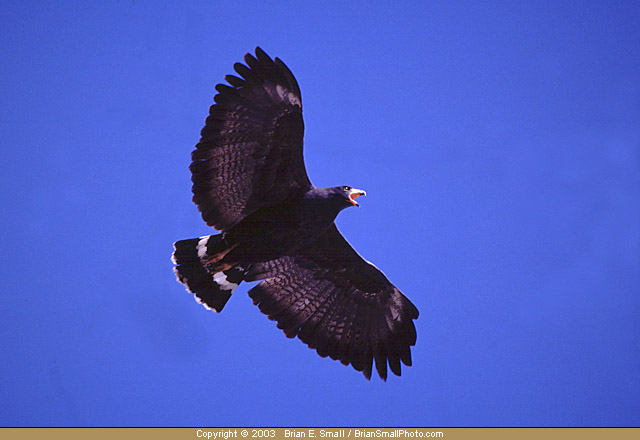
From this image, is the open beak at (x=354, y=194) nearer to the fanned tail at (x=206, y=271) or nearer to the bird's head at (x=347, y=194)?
the bird's head at (x=347, y=194)

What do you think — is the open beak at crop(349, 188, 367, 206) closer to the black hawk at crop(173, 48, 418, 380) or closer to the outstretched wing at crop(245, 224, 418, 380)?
the black hawk at crop(173, 48, 418, 380)

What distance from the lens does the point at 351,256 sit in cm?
848

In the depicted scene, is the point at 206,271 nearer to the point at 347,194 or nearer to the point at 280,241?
the point at 280,241

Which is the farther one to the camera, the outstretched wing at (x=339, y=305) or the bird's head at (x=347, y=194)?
the outstretched wing at (x=339, y=305)

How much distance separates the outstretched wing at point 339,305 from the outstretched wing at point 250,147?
1.23 metres

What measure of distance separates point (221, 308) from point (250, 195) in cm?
159

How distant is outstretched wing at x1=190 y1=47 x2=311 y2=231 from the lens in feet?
22.1

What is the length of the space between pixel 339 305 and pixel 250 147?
2735mm

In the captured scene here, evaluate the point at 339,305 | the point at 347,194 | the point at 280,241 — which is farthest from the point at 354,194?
the point at 339,305

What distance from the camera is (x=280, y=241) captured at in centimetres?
752

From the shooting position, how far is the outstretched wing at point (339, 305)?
8.21m

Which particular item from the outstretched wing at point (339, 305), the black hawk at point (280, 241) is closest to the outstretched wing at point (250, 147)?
the black hawk at point (280, 241)

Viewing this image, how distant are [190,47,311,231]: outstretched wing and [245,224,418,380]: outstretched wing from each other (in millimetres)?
1235
